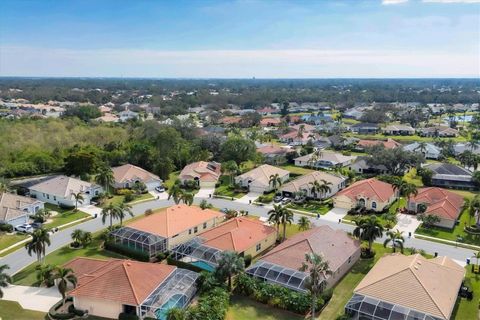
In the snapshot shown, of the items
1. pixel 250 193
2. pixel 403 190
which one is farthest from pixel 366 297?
pixel 250 193

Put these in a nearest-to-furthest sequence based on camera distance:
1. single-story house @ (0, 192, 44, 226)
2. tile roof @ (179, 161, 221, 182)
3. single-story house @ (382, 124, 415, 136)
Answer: single-story house @ (0, 192, 44, 226), tile roof @ (179, 161, 221, 182), single-story house @ (382, 124, 415, 136)

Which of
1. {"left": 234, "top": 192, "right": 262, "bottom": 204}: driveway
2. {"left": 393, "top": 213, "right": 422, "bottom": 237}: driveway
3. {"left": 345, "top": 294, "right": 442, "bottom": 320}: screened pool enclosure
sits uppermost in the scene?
{"left": 345, "top": 294, "right": 442, "bottom": 320}: screened pool enclosure

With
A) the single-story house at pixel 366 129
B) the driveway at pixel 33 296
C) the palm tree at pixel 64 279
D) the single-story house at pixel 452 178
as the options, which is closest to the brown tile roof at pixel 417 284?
the palm tree at pixel 64 279

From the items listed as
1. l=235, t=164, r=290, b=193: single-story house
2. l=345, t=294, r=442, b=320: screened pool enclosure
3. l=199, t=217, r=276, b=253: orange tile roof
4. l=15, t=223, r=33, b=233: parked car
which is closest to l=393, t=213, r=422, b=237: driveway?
l=199, t=217, r=276, b=253: orange tile roof

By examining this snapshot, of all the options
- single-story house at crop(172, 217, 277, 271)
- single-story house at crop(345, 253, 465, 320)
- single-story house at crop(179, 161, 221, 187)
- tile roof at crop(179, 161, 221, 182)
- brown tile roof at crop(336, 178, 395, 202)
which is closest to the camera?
single-story house at crop(345, 253, 465, 320)

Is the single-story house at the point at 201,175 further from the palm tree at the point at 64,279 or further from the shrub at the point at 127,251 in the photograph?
the palm tree at the point at 64,279

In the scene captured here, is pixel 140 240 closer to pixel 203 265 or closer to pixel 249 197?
pixel 203 265

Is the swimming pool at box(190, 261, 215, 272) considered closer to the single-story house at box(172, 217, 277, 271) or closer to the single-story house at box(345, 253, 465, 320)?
the single-story house at box(172, 217, 277, 271)
